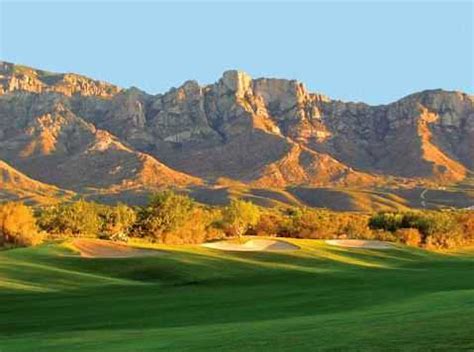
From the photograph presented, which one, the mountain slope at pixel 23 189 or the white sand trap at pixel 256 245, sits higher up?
the mountain slope at pixel 23 189

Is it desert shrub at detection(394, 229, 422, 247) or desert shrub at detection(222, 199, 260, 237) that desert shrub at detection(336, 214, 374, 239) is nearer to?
desert shrub at detection(394, 229, 422, 247)

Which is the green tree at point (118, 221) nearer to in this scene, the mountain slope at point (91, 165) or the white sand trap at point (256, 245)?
the white sand trap at point (256, 245)

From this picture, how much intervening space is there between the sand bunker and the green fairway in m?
1.35

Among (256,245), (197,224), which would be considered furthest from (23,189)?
(256,245)

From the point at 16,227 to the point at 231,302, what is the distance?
121 ft

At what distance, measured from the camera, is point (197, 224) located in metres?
71.8

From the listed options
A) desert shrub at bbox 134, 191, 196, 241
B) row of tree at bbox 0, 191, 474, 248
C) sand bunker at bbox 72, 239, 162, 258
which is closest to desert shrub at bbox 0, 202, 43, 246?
row of tree at bbox 0, 191, 474, 248

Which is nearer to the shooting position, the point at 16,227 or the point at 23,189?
the point at 16,227

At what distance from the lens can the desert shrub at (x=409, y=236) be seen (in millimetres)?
78006

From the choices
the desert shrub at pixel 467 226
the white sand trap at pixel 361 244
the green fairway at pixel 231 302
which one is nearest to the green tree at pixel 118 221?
the white sand trap at pixel 361 244

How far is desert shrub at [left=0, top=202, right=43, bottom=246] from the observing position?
61.5 metres

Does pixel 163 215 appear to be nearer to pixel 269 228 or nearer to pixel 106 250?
pixel 269 228

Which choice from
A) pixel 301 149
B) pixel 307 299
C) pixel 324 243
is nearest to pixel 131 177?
pixel 301 149

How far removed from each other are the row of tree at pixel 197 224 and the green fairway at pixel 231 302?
1709 centimetres
